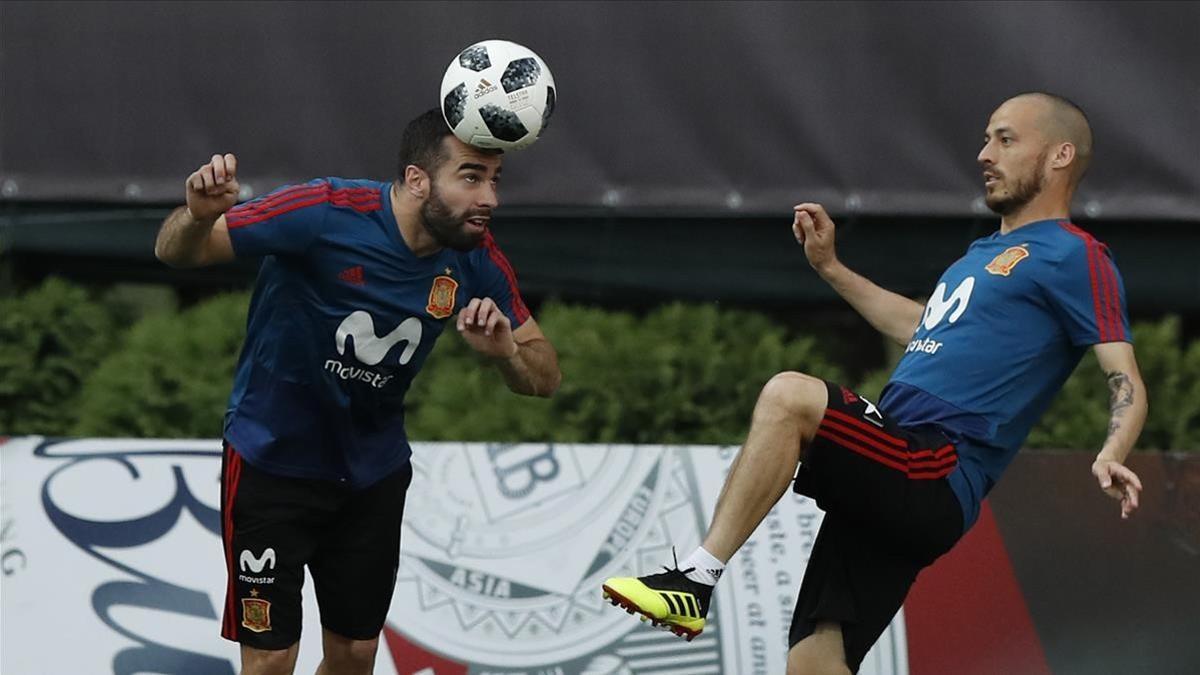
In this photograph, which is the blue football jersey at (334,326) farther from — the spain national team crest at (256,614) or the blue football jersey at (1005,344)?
the blue football jersey at (1005,344)

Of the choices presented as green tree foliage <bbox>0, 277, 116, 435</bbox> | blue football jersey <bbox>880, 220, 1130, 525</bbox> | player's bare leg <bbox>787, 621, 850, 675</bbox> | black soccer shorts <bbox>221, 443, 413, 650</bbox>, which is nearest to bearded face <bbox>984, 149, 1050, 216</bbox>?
blue football jersey <bbox>880, 220, 1130, 525</bbox>

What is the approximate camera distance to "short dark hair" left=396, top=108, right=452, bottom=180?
5.05m

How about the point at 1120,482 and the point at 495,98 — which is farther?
the point at 495,98

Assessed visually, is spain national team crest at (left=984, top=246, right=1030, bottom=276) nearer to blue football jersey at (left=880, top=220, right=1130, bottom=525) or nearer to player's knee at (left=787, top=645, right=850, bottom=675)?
blue football jersey at (left=880, top=220, right=1130, bottom=525)

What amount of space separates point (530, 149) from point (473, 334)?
10.7ft

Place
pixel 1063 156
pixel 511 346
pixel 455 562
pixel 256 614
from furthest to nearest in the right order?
pixel 455 562
pixel 1063 156
pixel 256 614
pixel 511 346

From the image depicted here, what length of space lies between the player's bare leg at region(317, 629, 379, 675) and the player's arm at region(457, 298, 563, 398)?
0.97 m

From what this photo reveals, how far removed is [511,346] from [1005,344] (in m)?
1.43

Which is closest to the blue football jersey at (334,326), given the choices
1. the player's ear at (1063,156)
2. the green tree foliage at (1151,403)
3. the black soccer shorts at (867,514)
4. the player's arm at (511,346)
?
the player's arm at (511,346)

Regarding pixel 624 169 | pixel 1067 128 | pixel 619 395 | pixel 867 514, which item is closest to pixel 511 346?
pixel 867 514

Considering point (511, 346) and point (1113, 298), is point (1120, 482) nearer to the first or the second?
point (1113, 298)

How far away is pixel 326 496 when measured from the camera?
522cm

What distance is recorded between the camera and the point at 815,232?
552 centimetres

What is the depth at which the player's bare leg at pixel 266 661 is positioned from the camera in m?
5.16
